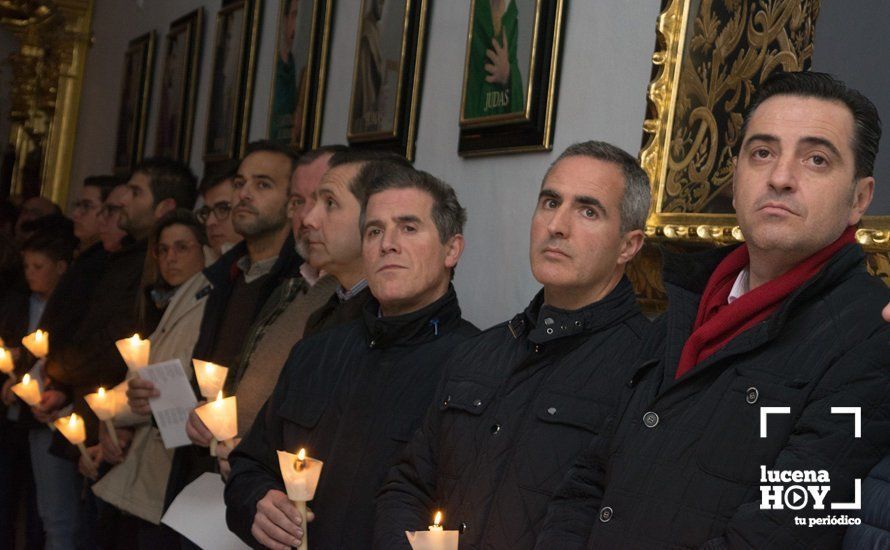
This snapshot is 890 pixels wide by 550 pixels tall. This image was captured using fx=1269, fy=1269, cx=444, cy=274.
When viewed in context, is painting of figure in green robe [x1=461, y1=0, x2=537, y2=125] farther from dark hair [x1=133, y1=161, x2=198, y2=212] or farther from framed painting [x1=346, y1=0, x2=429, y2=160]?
dark hair [x1=133, y1=161, x2=198, y2=212]

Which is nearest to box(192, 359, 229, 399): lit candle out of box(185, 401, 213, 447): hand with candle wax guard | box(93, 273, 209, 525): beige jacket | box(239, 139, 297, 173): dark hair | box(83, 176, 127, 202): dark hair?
box(185, 401, 213, 447): hand with candle wax guard

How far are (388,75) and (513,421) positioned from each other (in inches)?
122

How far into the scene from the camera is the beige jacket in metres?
5.30

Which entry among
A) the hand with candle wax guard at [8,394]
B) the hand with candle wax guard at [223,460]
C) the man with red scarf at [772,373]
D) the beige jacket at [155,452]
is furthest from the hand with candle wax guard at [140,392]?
the man with red scarf at [772,373]

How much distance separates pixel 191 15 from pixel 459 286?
5.04 m

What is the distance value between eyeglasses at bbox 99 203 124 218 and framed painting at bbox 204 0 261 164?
1.06m

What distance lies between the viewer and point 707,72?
3496mm

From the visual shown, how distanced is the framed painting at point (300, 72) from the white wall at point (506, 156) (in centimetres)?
8

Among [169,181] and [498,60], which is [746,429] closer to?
[498,60]

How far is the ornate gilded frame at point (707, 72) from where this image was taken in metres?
3.20

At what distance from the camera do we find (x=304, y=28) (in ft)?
23.4

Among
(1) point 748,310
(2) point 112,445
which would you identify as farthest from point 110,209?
(1) point 748,310

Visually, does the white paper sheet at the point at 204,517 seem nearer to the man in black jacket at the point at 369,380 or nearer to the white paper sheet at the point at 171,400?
the man in black jacket at the point at 369,380

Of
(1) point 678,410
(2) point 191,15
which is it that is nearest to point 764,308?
(1) point 678,410
